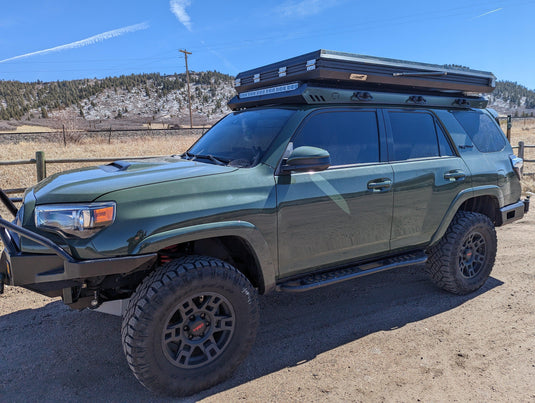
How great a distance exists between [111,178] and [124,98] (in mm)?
85924

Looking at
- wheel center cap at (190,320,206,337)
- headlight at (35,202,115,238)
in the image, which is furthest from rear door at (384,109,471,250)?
headlight at (35,202,115,238)

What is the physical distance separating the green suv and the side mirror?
0.03ft

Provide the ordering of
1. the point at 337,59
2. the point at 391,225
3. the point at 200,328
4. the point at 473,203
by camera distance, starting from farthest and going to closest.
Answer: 1. the point at 473,203
2. the point at 391,225
3. the point at 337,59
4. the point at 200,328

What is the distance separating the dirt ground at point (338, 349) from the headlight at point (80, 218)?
1164mm

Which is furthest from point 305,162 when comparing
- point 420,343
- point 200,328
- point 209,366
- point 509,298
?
point 509,298

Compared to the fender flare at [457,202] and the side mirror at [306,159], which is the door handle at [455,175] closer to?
the fender flare at [457,202]

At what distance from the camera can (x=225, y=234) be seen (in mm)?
2752

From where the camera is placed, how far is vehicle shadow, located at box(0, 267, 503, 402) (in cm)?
285

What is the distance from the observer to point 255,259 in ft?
9.65

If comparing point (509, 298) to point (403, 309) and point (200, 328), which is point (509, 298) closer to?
point (403, 309)

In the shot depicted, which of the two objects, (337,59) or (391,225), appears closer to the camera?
(337,59)

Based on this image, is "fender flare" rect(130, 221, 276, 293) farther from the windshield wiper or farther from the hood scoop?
the hood scoop

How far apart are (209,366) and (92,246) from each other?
1.13 metres

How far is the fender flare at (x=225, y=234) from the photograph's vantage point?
2.51 meters
